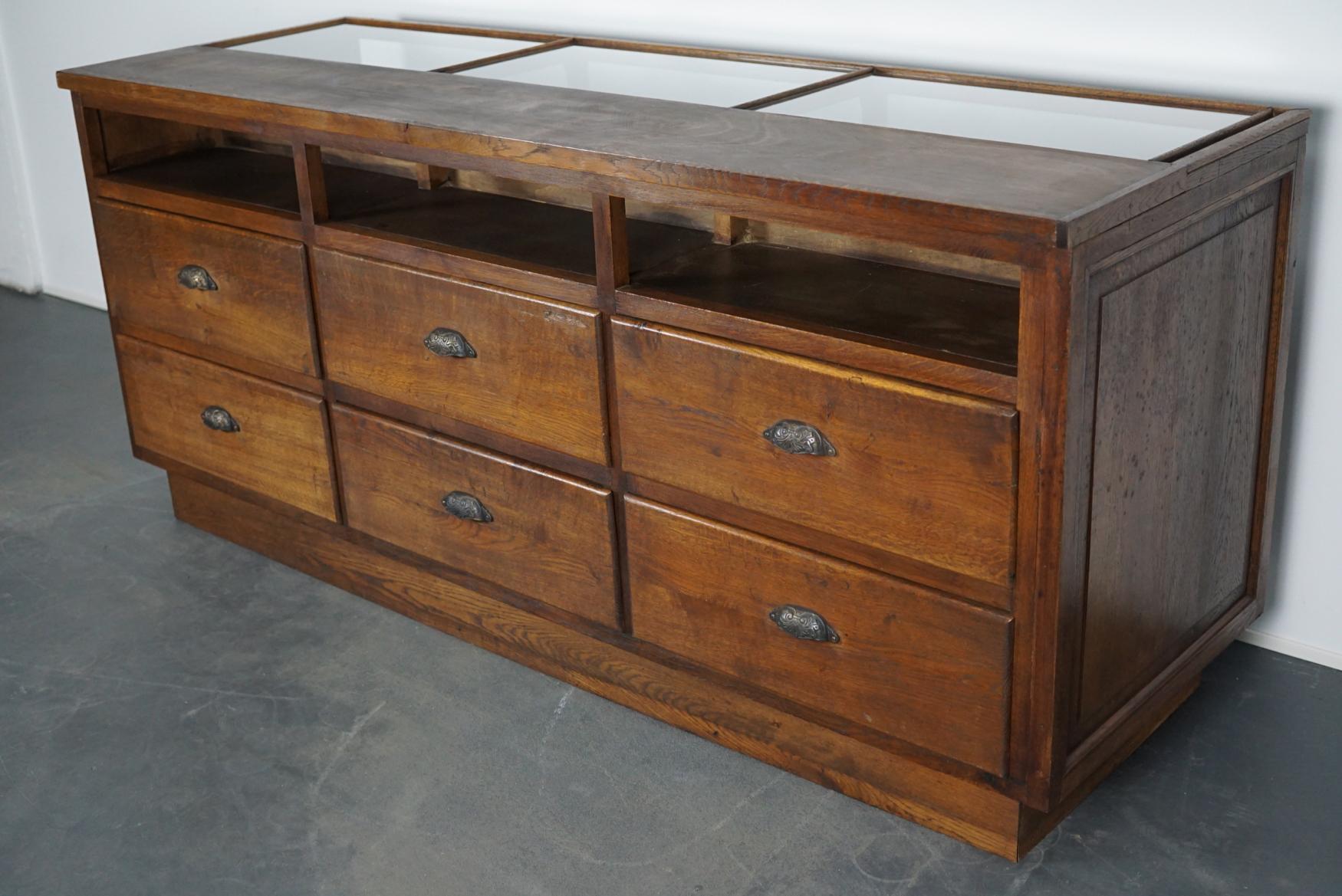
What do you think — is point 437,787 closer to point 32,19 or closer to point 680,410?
point 680,410

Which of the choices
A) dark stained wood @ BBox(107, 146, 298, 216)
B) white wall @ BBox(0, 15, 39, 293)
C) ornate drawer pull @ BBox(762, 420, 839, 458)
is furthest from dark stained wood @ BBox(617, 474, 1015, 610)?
white wall @ BBox(0, 15, 39, 293)

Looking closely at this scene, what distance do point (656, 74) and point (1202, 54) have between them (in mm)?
825

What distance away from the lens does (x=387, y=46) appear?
2.70 m

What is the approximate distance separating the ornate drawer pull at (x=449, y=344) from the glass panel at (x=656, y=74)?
1.40 feet

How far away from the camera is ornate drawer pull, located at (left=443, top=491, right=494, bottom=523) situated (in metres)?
2.30

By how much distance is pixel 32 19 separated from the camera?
12.7 feet

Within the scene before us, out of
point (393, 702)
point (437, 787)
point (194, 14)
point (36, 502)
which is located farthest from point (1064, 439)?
point (194, 14)

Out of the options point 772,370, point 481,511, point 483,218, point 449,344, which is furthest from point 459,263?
point 772,370

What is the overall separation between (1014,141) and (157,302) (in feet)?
5.22

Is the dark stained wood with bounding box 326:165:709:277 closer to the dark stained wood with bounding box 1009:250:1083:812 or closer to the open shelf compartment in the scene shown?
the open shelf compartment

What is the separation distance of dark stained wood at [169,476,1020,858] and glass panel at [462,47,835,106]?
830 millimetres

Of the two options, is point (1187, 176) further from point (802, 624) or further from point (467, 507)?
point (467, 507)

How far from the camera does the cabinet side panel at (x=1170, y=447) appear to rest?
1706 millimetres

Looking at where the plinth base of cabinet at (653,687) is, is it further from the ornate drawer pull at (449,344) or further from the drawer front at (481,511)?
the ornate drawer pull at (449,344)
